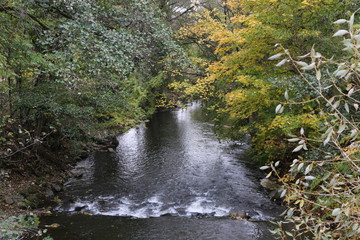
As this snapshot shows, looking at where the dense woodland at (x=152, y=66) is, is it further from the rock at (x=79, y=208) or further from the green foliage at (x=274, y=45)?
the rock at (x=79, y=208)

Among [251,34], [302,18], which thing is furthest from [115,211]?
[302,18]

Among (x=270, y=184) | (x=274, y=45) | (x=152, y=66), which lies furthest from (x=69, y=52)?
(x=270, y=184)

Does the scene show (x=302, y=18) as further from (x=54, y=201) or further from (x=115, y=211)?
(x=54, y=201)

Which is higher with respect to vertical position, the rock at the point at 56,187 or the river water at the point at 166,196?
the rock at the point at 56,187

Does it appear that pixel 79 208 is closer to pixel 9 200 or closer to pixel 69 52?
A: pixel 9 200

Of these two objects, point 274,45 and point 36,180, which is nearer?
point 274,45

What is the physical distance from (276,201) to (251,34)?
573 cm

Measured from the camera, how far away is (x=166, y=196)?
10180 millimetres

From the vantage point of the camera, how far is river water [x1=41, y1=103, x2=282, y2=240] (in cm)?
772

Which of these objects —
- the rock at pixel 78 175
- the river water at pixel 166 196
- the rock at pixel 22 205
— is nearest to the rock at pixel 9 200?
the rock at pixel 22 205

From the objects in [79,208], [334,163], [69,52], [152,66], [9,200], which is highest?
[69,52]

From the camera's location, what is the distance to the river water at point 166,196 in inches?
304

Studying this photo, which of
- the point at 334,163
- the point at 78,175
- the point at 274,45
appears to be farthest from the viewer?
the point at 78,175

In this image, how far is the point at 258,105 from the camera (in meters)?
9.62
